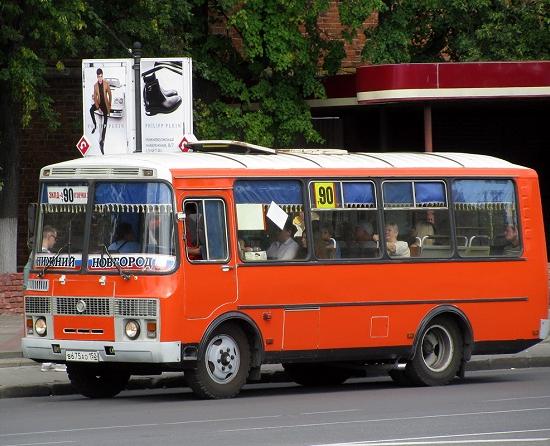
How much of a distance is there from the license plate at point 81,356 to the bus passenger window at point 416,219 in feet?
12.7

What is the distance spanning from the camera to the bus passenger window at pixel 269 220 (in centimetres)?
1741

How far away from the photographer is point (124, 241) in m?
16.8

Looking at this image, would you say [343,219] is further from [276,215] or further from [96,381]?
[96,381]

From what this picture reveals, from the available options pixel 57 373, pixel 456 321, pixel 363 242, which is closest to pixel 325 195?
pixel 363 242

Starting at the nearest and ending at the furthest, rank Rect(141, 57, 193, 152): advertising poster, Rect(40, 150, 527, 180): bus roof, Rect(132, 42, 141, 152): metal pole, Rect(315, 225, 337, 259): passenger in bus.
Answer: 1. Rect(40, 150, 527, 180): bus roof
2. Rect(315, 225, 337, 259): passenger in bus
3. Rect(132, 42, 141, 152): metal pole
4. Rect(141, 57, 193, 152): advertising poster

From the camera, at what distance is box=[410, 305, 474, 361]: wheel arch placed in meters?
18.7

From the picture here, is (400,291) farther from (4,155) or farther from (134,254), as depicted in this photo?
(4,155)

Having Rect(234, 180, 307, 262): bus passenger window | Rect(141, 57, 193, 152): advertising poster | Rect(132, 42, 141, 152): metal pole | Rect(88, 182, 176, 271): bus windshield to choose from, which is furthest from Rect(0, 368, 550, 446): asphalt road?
Rect(141, 57, 193, 152): advertising poster

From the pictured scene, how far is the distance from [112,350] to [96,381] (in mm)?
1328

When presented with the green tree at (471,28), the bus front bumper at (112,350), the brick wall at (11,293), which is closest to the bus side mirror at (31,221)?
the bus front bumper at (112,350)

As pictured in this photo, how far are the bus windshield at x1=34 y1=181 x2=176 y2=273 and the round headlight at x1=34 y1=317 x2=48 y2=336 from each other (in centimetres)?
57

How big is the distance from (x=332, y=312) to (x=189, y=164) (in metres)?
2.40

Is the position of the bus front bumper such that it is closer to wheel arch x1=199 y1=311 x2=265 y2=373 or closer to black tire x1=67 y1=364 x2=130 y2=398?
black tire x1=67 y1=364 x2=130 y2=398

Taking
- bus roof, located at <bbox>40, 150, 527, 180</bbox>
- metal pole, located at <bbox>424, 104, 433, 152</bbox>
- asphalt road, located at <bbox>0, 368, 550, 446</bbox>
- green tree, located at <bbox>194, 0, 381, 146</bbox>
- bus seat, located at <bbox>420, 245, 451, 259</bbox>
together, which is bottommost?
asphalt road, located at <bbox>0, 368, 550, 446</bbox>
